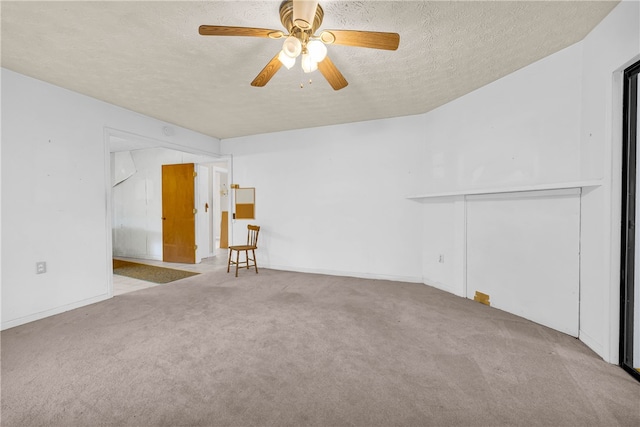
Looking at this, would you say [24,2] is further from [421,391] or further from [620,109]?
[620,109]

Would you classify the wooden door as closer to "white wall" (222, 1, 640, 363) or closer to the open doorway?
the open doorway

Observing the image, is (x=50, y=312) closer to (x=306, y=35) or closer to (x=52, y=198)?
(x=52, y=198)

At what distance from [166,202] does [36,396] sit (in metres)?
4.54

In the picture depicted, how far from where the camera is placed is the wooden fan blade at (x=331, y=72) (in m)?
1.92

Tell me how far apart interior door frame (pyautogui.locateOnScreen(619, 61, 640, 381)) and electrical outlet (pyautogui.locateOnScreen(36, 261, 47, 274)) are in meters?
5.08

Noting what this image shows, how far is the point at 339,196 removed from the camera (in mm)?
4316

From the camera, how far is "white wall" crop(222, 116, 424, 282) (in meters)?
3.92

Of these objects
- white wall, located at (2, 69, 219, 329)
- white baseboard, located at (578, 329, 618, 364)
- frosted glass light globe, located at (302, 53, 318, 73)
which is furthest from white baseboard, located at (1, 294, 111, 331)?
white baseboard, located at (578, 329, 618, 364)

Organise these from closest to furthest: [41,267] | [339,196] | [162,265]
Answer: [41,267] < [339,196] < [162,265]

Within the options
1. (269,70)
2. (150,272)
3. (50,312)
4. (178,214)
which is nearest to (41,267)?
(50,312)

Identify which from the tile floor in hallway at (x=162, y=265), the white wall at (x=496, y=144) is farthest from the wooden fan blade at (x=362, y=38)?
the tile floor in hallway at (x=162, y=265)

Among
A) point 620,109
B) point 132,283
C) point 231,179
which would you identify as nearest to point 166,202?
point 231,179

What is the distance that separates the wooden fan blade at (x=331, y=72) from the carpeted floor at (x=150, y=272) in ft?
12.6

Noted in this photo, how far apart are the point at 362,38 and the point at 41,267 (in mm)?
3721
